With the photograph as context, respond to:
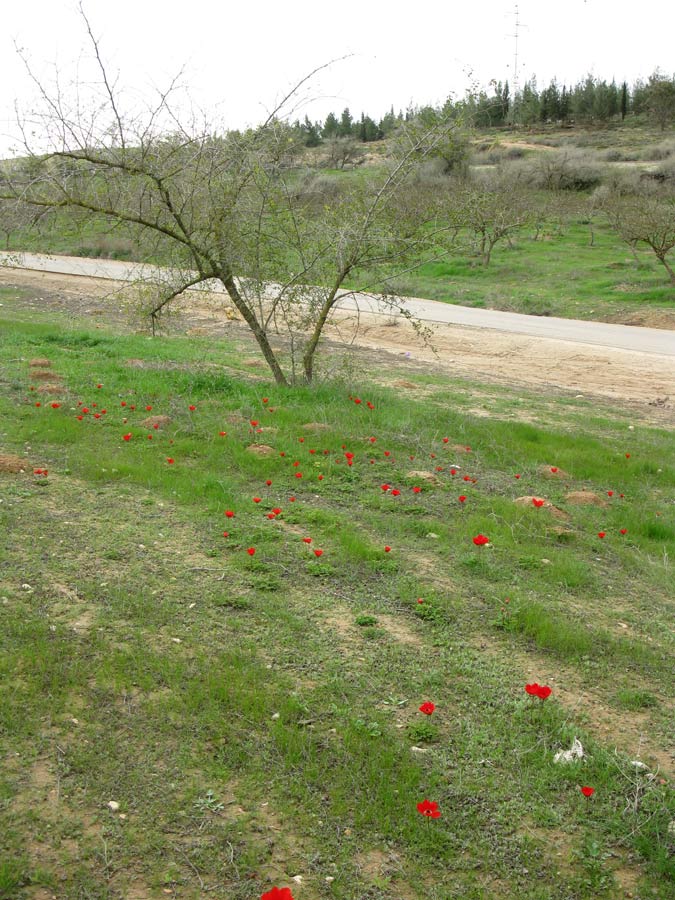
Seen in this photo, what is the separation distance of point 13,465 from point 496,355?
12106mm

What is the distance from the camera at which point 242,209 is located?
9.02 meters

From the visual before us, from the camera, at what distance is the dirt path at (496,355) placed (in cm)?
1346

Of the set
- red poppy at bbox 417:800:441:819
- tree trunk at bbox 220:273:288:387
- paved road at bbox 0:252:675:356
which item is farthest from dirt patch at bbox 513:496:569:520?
paved road at bbox 0:252:675:356

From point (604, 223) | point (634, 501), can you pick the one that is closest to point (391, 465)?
point (634, 501)

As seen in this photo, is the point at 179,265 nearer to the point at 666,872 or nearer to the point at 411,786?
the point at 411,786

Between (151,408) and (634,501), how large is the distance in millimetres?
4556

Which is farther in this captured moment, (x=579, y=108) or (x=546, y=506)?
(x=579, y=108)

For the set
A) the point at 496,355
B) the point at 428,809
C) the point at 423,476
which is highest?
the point at 496,355

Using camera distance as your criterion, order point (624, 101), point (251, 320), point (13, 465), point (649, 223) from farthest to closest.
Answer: point (624, 101), point (649, 223), point (251, 320), point (13, 465)

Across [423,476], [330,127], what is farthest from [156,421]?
[330,127]

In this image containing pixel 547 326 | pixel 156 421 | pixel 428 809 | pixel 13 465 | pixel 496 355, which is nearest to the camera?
pixel 428 809

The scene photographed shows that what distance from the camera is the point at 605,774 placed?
3.26 m

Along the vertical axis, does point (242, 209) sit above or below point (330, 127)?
below

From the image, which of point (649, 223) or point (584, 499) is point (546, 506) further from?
point (649, 223)
